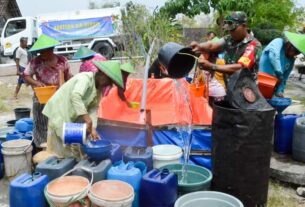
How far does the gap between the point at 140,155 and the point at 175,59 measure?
0.81 metres

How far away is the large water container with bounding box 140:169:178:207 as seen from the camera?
98.3 inches

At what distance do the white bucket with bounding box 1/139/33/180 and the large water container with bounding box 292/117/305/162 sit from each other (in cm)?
279

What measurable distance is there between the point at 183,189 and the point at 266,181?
644mm

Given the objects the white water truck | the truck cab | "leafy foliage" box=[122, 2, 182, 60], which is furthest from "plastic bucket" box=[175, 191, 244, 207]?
the truck cab

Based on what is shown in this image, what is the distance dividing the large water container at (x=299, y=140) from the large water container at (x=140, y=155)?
1684 mm

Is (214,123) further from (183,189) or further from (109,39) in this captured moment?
(109,39)

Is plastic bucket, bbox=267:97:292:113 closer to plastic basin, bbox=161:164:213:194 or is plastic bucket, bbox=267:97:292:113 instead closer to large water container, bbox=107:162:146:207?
plastic basin, bbox=161:164:213:194

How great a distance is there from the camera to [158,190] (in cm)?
250

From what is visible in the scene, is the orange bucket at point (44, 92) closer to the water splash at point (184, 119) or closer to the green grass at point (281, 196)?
the water splash at point (184, 119)

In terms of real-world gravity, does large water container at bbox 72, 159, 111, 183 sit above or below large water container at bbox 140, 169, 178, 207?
above

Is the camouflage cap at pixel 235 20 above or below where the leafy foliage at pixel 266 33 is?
above

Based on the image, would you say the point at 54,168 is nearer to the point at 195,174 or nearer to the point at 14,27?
the point at 195,174

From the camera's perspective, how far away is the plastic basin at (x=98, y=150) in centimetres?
271

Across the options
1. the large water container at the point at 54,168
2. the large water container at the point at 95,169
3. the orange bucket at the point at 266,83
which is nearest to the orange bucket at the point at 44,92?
the large water container at the point at 54,168
